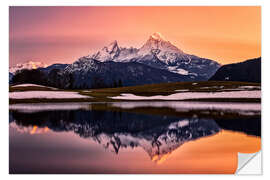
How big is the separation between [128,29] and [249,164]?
11.1m

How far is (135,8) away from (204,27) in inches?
196

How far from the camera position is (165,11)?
1677cm

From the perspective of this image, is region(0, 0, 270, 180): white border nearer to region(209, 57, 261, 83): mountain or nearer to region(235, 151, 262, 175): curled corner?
region(235, 151, 262, 175): curled corner

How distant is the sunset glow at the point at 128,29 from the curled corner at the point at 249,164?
7474 millimetres

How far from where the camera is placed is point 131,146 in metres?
11.7

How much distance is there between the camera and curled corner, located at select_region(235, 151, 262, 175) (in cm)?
1121

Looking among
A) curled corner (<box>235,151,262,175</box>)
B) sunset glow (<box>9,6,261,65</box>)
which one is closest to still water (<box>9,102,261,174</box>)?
curled corner (<box>235,151,262,175</box>)

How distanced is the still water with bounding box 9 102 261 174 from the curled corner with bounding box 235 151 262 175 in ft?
0.70

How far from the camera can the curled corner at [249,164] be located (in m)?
11.2
